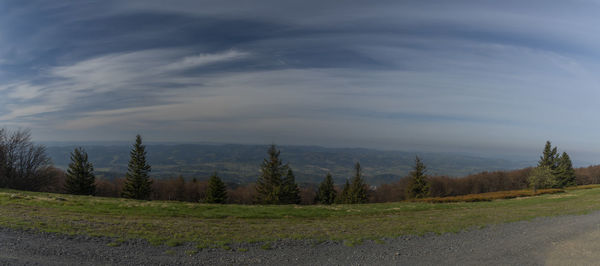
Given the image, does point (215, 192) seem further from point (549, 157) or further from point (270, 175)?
point (549, 157)

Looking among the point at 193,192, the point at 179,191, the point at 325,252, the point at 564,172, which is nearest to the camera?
the point at 325,252

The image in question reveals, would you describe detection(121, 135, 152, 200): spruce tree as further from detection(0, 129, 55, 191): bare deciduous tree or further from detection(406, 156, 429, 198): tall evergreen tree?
detection(406, 156, 429, 198): tall evergreen tree

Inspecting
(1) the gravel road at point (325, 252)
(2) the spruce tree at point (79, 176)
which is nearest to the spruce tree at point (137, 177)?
(2) the spruce tree at point (79, 176)

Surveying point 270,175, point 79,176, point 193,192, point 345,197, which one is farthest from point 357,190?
point 79,176

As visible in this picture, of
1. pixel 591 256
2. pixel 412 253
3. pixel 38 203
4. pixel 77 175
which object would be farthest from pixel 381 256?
pixel 77 175

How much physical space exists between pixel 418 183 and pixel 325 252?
157 feet

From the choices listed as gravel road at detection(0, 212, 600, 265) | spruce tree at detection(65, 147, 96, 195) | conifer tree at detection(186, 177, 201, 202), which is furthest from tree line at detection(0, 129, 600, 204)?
gravel road at detection(0, 212, 600, 265)

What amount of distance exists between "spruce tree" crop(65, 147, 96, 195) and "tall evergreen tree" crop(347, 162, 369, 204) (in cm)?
4719

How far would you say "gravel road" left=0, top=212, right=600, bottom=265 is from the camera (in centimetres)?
759

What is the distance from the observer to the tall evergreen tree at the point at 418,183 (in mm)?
50438

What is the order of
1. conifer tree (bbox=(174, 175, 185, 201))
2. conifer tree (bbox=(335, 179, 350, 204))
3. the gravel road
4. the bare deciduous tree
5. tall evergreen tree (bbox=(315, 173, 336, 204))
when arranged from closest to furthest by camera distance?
the gravel road
the bare deciduous tree
conifer tree (bbox=(335, 179, 350, 204))
tall evergreen tree (bbox=(315, 173, 336, 204))
conifer tree (bbox=(174, 175, 185, 201))

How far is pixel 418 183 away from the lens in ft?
168

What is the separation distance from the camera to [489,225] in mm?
12594

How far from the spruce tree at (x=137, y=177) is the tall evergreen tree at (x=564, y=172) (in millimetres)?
84004
